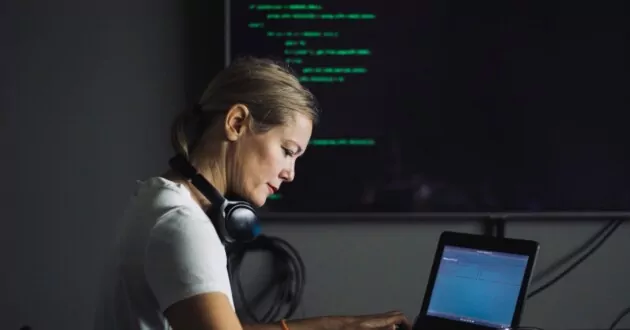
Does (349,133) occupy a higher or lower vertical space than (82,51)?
lower

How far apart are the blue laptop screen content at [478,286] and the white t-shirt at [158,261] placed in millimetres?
753

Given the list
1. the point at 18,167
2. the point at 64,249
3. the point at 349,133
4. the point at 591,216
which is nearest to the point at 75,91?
the point at 18,167

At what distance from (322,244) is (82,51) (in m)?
0.84

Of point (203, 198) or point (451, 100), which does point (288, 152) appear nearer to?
point (203, 198)

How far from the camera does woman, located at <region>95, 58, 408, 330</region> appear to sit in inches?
43.1

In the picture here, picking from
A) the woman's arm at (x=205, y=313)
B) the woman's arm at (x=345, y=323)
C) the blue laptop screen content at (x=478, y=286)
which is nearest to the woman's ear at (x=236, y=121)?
the woman's arm at (x=205, y=313)

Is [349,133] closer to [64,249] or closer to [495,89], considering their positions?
[495,89]

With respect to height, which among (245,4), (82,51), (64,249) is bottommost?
(64,249)

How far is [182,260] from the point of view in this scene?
3.59 ft

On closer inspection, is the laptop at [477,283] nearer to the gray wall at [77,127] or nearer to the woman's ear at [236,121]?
the gray wall at [77,127]

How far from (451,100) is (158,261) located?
135 cm

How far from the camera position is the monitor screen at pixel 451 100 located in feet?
7.51

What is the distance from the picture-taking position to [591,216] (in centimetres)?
233

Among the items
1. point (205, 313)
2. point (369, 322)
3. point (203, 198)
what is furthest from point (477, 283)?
point (205, 313)
